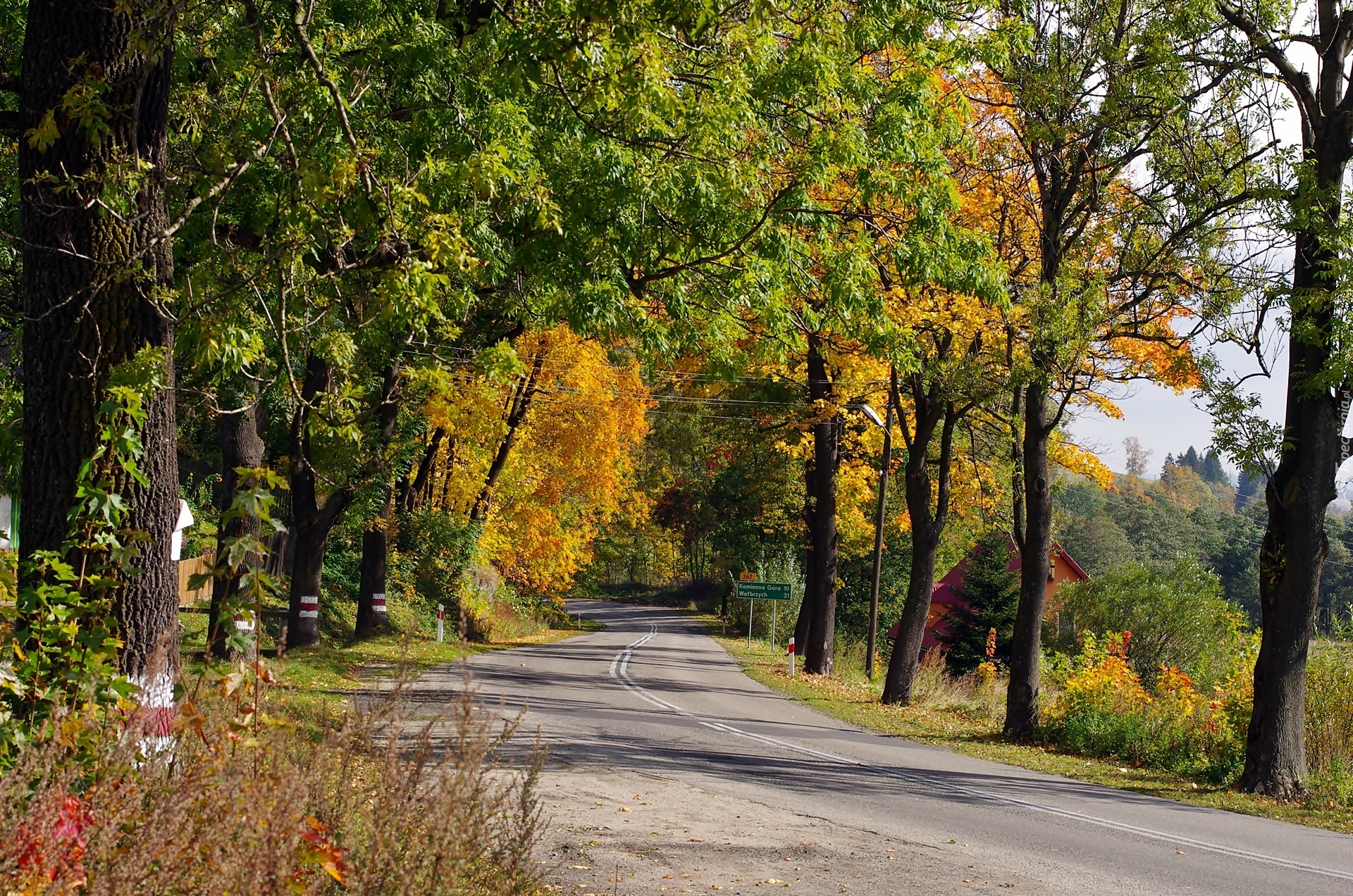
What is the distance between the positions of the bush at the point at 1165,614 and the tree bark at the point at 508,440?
1561 cm

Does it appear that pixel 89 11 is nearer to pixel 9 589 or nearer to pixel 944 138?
pixel 9 589

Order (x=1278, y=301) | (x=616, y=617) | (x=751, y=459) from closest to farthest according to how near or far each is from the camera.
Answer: (x=1278, y=301) < (x=751, y=459) < (x=616, y=617)

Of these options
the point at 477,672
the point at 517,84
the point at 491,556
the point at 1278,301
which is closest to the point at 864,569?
the point at 491,556

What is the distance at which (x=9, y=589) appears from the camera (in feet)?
17.0

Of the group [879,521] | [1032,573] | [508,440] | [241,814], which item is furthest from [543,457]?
[241,814]

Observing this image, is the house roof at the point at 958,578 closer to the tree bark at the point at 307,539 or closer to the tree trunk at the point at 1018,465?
the tree trunk at the point at 1018,465

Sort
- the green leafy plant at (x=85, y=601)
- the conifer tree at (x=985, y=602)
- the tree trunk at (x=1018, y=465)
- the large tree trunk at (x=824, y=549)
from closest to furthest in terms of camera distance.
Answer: the green leafy plant at (x=85, y=601), the tree trunk at (x=1018, y=465), the large tree trunk at (x=824, y=549), the conifer tree at (x=985, y=602)

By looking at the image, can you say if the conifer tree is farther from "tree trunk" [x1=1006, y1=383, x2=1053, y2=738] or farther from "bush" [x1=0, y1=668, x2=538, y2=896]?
"bush" [x1=0, y1=668, x2=538, y2=896]

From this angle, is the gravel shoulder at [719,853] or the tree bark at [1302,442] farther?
the tree bark at [1302,442]

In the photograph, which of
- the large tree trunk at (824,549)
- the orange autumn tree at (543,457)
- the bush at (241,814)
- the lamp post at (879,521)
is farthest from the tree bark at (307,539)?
the bush at (241,814)

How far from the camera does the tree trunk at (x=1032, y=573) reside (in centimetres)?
1858

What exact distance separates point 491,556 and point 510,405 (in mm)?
5507

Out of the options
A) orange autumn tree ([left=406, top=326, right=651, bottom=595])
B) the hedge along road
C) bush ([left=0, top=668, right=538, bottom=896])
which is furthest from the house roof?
bush ([left=0, top=668, right=538, bottom=896])

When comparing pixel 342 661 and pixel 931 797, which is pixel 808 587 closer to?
pixel 342 661
